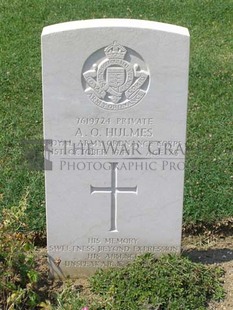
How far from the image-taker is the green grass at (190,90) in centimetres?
502

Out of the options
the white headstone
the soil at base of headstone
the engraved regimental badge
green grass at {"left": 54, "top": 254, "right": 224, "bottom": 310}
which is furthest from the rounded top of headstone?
the soil at base of headstone

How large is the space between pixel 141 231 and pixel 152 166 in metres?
0.42

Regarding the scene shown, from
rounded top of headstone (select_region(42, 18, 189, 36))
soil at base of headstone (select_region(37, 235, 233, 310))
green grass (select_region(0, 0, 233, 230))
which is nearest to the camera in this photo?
rounded top of headstone (select_region(42, 18, 189, 36))

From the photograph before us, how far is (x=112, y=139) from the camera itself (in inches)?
154

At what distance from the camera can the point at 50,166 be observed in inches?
156

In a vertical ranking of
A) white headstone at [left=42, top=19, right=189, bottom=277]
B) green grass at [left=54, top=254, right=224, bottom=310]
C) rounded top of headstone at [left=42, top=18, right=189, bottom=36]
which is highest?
rounded top of headstone at [left=42, top=18, right=189, bottom=36]

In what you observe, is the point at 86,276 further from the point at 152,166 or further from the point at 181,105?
the point at 181,105

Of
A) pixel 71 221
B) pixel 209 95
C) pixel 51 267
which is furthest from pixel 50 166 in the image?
pixel 209 95

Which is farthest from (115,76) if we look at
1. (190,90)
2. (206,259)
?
(190,90)

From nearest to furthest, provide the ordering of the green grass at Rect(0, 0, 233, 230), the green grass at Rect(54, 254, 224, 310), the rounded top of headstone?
the rounded top of headstone
the green grass at Rect(54, 254, 224, 310)
the green grass at Rect(0, 0, 233, 230)

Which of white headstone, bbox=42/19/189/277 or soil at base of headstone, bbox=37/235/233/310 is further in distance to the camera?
soil at base of headstone, bbox=37/235/233/310

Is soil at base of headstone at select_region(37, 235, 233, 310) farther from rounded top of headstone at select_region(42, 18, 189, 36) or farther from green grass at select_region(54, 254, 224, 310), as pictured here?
rounded top of headstone at select_region(42, 18, 189, 36)

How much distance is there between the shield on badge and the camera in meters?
3.76

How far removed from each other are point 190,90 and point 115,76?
3.14 metres
